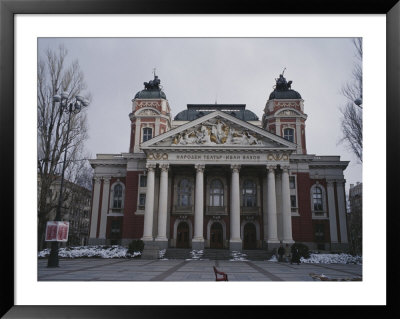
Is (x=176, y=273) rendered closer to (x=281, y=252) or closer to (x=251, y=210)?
(x=281, y=252)

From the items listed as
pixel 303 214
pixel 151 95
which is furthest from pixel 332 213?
pixel 151 95

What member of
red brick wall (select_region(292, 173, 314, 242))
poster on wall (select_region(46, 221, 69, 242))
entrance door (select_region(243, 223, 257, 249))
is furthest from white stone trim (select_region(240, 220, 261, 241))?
poster on wall (select_region(46, 221, 69, 242))

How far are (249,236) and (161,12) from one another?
917 inches

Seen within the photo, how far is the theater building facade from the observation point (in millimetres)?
25547

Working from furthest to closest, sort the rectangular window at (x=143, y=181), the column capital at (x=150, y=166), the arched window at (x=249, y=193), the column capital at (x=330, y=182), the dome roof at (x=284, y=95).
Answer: the dome roof at (x=284, y=95) → the column capital at (x=330, y=182) → the rectangular window at (x=143, y=181) → the arched window at (x=249, y=193) → the column capital at (x=150, y=166)

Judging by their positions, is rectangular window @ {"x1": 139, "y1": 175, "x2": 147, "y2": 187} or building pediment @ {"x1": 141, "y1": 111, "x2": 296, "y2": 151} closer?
building pediment @ {"x1": 141, "y1": 111, "x2": 296, "y2": 151}

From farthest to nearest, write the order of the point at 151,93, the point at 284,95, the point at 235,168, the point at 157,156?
Result: the point at 151,93
the point at 284,95
the point at 157,156
the point at 235,168

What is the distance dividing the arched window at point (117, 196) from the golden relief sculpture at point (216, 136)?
777 cm

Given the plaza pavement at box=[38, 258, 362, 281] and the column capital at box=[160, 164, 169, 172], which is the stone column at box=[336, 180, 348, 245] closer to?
the plaza pavement at box=[38, 258, 362, 281]

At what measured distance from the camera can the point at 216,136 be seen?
26188 mm

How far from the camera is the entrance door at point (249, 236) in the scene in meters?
27.5

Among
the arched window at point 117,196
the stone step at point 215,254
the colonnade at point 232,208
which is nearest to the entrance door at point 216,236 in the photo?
the colonnade at point 232,208

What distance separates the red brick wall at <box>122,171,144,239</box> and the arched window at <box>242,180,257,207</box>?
9036 mm

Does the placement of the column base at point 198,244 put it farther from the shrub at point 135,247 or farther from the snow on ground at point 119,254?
the shrub at point 135,247
